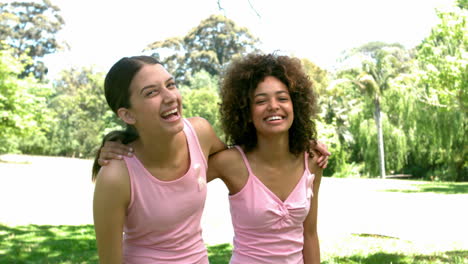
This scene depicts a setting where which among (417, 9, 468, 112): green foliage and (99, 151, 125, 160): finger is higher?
(417, 9, 468, 112): green foliage

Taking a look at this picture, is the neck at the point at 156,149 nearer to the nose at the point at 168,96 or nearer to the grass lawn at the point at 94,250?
the nose at the point at 168,96

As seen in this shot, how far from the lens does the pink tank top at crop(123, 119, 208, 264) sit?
2191 mm

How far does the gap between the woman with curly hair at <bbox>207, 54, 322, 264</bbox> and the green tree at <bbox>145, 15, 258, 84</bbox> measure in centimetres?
5332

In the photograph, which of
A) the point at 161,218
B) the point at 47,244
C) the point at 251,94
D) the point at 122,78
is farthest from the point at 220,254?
the point at 122,78

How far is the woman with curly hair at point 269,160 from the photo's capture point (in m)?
2.51

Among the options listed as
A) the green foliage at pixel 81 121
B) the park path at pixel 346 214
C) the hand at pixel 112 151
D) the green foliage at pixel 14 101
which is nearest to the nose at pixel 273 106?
the hand at pixel 112 151

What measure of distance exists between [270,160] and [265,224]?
0.34 metres

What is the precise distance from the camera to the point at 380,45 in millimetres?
67375

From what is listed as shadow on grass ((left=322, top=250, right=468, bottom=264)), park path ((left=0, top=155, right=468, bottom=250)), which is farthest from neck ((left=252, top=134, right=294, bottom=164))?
park path ((left=0, top=155, right=468, bottom=250))

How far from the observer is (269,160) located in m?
2.64

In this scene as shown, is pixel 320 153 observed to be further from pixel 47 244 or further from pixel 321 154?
pixel 47 244

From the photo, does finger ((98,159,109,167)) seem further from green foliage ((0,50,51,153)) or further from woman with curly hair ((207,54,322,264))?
green foliage ((0,50,51,153))

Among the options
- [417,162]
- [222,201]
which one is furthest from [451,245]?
[417,162]

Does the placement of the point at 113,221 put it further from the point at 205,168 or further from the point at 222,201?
the point at 222,201
